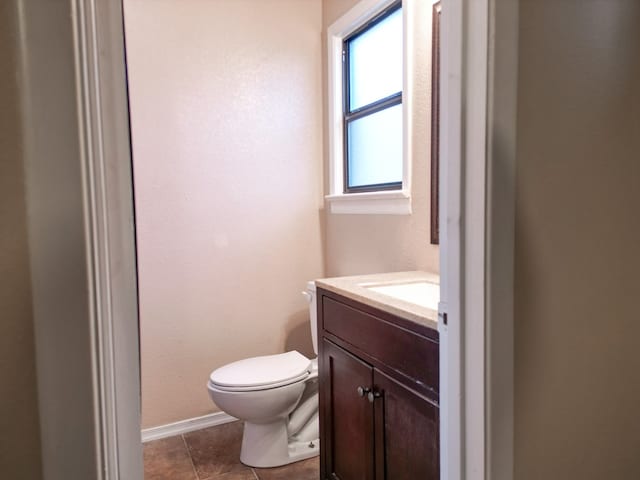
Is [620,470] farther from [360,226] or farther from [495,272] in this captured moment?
[360,226]

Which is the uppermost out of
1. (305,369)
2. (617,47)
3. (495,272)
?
(617,47)

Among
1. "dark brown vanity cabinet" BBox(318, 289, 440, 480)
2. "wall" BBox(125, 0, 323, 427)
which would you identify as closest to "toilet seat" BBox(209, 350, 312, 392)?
"dark brown vanity cabinet" BBox(318, 289, 440, 480)

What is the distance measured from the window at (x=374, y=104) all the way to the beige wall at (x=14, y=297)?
1.66 metres

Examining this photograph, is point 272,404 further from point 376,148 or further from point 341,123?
point 341,123

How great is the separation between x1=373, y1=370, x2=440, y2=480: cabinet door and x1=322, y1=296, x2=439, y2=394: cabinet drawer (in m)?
0.06

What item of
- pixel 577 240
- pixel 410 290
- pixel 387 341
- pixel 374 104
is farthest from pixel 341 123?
pixel 577 240

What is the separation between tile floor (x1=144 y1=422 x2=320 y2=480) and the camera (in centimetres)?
188

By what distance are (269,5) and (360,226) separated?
1.31 meters

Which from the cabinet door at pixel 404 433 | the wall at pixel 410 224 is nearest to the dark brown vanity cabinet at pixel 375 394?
the cabinet door at pixel 404 433

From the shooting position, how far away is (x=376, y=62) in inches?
84.0

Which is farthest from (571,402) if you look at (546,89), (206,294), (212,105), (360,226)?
(212,105)

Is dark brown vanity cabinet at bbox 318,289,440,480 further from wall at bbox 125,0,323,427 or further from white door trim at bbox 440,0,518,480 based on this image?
wall at bbox 125,0,323,427

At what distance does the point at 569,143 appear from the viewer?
845mm

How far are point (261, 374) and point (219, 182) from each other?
3.36 feet
